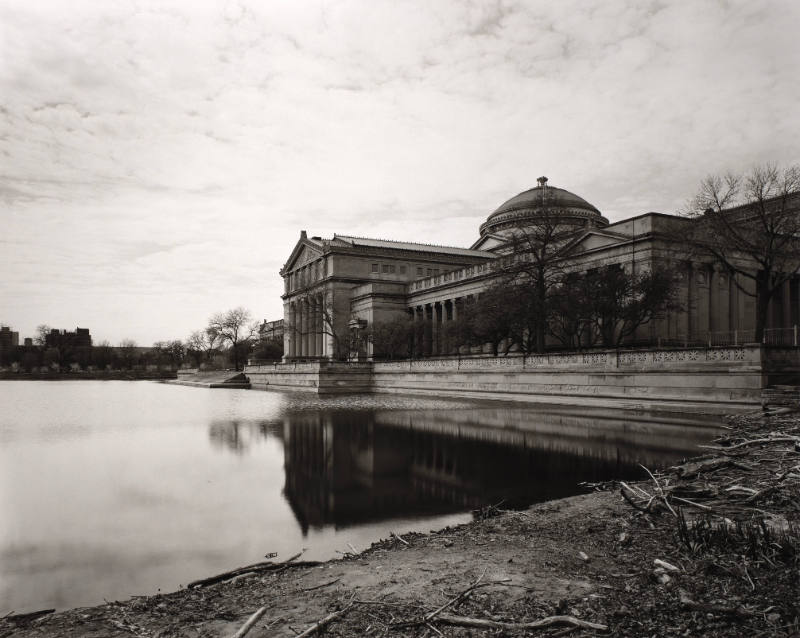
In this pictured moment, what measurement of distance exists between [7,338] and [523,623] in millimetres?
215794

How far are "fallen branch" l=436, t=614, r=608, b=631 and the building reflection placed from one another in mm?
4639

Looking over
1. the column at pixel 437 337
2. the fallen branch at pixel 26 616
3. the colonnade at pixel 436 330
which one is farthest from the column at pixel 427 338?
the fallen branch at pixel 26 616

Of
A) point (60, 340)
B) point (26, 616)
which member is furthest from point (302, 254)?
point (60, 340)

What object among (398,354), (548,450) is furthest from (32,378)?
(548,450)

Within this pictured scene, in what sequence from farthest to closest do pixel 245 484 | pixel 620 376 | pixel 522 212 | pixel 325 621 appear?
1. pixel 522 212
2. pixel 620 376
3. pixel 245 484
4. pixel 325 621

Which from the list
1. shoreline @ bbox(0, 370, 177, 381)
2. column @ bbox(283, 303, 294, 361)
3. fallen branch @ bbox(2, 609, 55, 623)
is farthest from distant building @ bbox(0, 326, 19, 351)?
fallen branch @ bbox(2, 609, 55, 623)

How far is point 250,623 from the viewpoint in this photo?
497 centimetres

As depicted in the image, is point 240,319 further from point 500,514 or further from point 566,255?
point 500,514

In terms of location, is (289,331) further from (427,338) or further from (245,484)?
(245,484)

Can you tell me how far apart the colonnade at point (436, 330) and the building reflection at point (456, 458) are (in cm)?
3603

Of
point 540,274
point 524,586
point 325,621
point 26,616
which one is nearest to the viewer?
point 325,621

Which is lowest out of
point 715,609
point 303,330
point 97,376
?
point 97,376

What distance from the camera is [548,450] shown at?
54.2ft

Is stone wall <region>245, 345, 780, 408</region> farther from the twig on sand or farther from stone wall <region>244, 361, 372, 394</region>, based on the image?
the twig on sand
